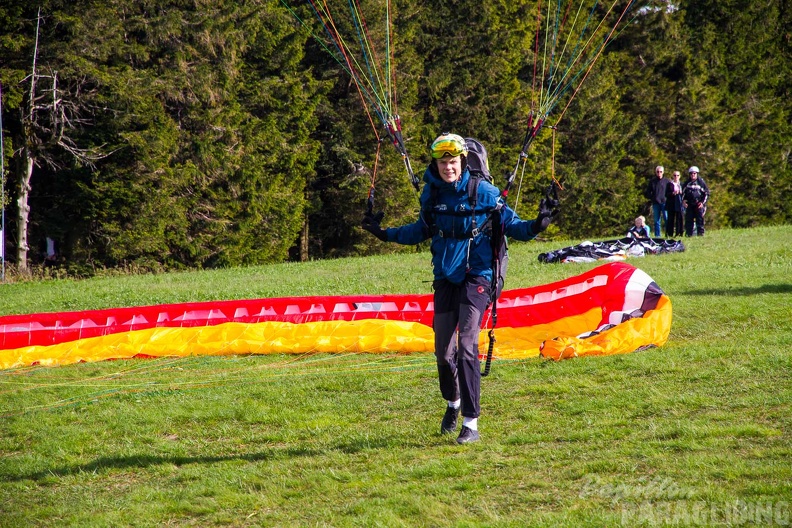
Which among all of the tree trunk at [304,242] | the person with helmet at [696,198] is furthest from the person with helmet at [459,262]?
the tree trunk at [304,242]

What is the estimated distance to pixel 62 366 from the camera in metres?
9.32

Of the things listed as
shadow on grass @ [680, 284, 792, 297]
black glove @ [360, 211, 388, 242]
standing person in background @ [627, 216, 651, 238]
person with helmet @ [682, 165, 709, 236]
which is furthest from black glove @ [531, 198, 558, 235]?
person with helmet @ [682, 165, 709, 236]

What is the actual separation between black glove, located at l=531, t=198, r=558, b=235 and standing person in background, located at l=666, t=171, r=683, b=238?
57.6ft

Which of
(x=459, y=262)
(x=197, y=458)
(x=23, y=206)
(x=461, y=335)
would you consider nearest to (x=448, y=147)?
(x=459, y=262)

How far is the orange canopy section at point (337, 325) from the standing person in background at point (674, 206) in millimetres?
13037

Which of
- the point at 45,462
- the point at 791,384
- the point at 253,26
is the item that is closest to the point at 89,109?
the point at 253,26

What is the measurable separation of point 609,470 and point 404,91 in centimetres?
2240

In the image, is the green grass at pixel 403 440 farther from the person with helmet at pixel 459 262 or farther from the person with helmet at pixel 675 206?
the person with helmet at pixel 675 206

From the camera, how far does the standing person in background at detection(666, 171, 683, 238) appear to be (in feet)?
73.4

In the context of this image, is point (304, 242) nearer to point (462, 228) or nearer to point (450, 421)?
point (450, 421)

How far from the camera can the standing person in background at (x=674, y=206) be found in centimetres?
2236

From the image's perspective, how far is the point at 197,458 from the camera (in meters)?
6.00

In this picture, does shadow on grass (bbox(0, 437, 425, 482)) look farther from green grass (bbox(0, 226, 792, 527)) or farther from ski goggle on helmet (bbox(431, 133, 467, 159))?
ski goggle on helmet (bbox(431, 133, 467, 159))

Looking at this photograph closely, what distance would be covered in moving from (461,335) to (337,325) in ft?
12.8
